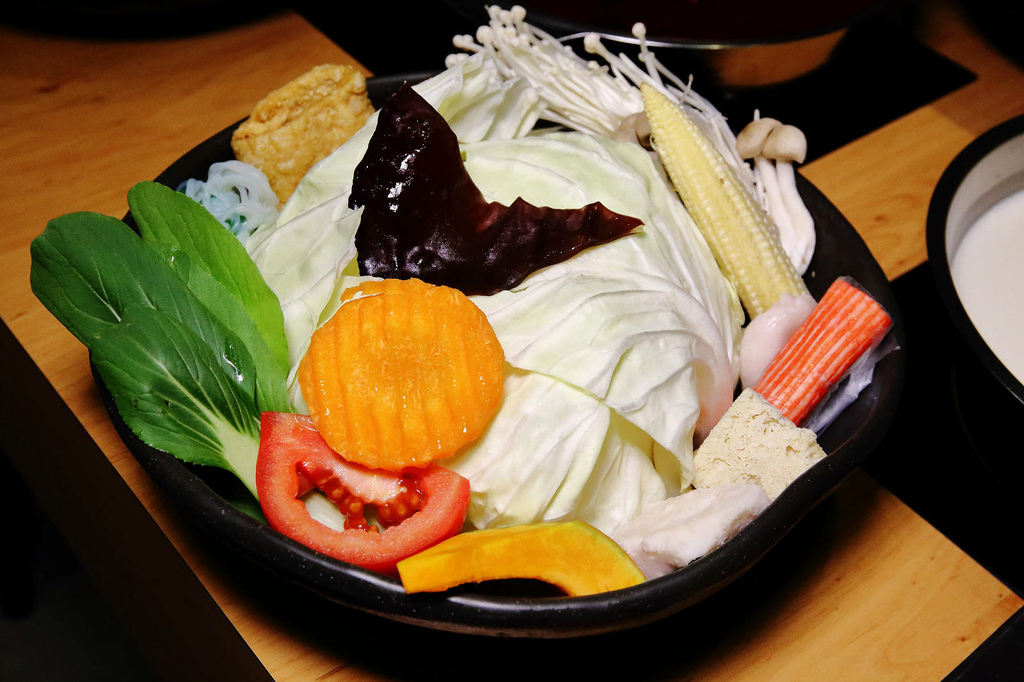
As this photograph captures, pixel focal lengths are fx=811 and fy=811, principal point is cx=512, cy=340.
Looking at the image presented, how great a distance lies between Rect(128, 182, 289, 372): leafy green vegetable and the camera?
3.39ft

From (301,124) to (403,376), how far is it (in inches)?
23.3

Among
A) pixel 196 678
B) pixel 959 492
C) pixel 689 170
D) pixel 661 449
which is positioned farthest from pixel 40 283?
pixel 959 492

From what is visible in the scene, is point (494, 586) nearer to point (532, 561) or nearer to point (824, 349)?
point (532, 561)

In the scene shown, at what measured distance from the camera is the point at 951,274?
1179 mm

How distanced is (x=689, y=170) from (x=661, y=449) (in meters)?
0.45

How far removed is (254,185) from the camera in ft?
4.05

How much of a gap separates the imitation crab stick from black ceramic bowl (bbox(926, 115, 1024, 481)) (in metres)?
0.10

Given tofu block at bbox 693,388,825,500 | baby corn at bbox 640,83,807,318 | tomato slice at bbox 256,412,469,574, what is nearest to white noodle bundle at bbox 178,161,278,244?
tomato slice at bbox 256,412,469,574

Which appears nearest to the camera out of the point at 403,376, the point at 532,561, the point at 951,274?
the point at 532,561

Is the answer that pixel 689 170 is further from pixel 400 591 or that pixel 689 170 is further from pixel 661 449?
pixel 400 591

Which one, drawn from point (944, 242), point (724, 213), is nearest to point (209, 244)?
point (724, 213)

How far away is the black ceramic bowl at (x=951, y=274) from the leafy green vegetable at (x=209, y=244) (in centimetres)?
86

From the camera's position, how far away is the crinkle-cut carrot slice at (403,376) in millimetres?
879

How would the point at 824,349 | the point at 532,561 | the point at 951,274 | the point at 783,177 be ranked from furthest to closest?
the point at 783,177 → the point at 951,274 → the point at 824,349 → the point at 532,561
